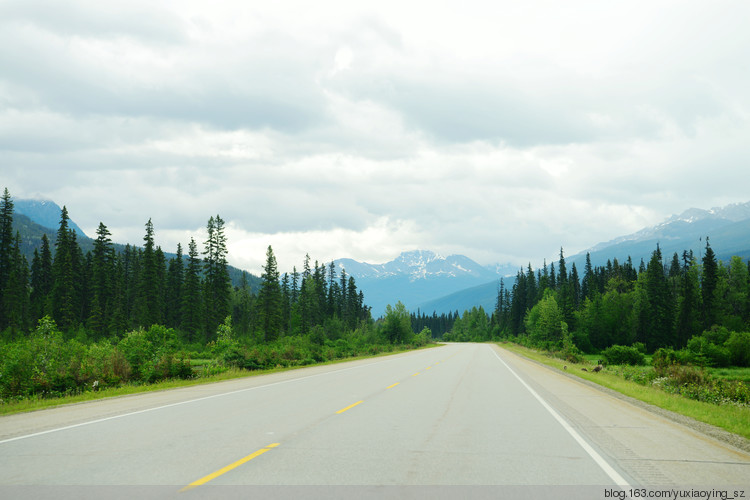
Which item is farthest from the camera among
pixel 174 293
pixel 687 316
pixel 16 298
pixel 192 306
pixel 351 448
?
pixel 174 293

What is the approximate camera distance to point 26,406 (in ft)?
44.7

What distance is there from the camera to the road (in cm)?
600

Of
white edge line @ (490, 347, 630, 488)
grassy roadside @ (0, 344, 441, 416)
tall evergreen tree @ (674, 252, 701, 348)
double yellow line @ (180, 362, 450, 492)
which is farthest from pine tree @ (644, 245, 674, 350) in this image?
double yellow line @ (180, 362, 450, 492)

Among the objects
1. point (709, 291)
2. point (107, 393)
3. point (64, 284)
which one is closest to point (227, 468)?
point (107, 393)

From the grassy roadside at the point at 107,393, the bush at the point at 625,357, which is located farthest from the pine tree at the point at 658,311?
the grassy roadside at the point at 107,393

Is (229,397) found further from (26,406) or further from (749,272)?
(749,272)

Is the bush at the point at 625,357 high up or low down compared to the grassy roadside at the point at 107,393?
down

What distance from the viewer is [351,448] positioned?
306 inches

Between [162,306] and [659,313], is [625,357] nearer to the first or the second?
[659,313]

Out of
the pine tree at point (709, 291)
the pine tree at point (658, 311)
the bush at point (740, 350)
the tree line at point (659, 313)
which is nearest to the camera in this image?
the bush at point (740, 350)

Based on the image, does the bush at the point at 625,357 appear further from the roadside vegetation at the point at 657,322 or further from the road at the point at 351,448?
the road at the point at 351,448

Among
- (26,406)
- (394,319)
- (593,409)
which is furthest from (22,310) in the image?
(593,409)

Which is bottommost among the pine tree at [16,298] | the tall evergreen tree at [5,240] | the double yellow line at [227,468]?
the double yellow line at [227,468]

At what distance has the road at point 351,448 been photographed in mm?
6000
